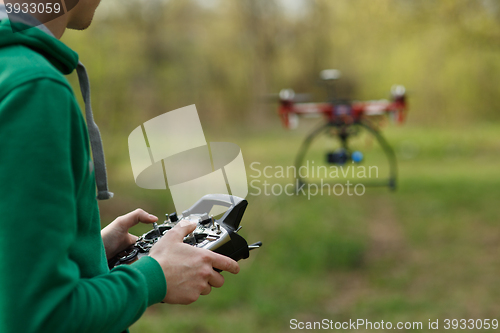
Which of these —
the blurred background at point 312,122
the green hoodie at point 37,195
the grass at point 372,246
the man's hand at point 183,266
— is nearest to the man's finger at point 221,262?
the man's hand at point 183,266

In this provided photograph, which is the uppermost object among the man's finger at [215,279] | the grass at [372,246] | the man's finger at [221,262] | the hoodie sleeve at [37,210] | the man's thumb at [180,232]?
the hoodie sleeve at [37,210]

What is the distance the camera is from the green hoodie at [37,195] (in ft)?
0.90

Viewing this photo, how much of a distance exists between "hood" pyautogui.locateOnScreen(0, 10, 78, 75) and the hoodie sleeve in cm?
5

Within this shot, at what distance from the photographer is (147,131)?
0.76 meters

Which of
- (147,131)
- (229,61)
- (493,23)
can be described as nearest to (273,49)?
(229,61)

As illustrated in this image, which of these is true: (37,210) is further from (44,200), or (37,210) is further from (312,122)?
(312,122)

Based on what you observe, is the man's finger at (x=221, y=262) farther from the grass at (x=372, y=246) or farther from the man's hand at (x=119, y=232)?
the grass at (x=372, y=246)

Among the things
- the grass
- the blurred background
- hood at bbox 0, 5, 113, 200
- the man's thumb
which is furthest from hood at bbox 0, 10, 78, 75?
the grass

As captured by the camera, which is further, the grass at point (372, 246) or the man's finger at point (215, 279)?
the grass at point (372, 246)

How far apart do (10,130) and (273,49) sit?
9.97 ft

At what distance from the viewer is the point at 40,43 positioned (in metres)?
0.31

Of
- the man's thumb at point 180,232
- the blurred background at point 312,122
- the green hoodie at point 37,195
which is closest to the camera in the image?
the green hoodie at point 37,195

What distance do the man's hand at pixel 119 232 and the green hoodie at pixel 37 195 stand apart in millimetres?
174

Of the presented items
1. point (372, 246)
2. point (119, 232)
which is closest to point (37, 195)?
point (119, 232)
